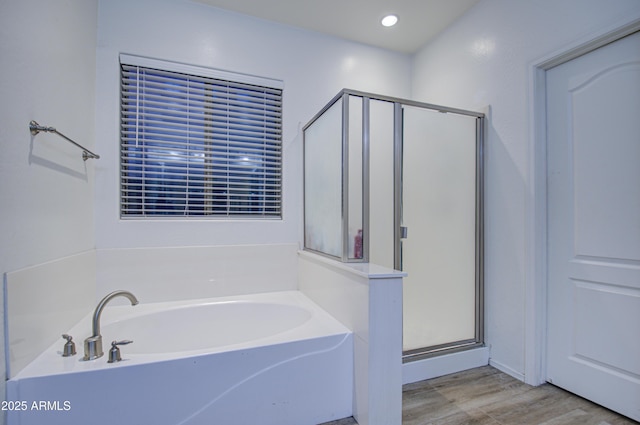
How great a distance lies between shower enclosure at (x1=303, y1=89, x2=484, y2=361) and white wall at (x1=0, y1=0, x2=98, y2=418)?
58.9 inches

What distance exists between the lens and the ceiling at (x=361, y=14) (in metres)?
2.28

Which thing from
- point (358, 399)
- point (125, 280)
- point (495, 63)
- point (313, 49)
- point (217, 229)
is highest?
point (313, 49)

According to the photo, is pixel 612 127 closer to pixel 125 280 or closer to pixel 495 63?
pixel 495 63

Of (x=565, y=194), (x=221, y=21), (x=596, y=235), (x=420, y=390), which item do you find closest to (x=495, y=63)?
(x=565, y=194)

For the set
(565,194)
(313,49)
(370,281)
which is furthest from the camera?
(313,49)

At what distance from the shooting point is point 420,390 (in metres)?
1.89

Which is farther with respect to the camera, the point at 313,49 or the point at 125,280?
the point at 313,49

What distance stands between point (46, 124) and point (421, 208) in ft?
7.26

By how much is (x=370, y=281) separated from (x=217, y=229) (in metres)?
1.36

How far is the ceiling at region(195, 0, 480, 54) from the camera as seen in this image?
7.47ft

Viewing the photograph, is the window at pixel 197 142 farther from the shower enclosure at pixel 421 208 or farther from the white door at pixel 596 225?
the white door at pixel 596 225

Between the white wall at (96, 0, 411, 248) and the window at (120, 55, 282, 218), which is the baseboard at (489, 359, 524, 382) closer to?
the white wall at (96, 0, 411, 248)

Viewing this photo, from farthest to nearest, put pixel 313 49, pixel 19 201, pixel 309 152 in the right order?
pixel 313 49
pixel 309 152
pixel 19 201

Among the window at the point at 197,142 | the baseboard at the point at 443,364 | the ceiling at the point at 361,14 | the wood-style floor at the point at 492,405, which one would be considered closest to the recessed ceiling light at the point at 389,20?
the ceiling at the point at 361,14
